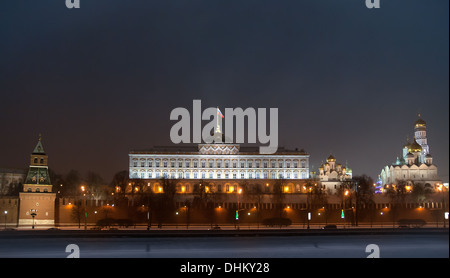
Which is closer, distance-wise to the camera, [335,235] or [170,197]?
[335,235]

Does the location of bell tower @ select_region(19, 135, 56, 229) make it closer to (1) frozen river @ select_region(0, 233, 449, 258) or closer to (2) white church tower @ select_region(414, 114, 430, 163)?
(1) frozen river @ select_region(0, 233, 449, 258)

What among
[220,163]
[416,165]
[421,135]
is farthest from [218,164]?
[421,135]

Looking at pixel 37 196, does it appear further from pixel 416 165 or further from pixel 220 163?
pixel 416 165

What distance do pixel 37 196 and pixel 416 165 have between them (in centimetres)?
6789

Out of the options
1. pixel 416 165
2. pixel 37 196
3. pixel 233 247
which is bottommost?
pixel 233 247

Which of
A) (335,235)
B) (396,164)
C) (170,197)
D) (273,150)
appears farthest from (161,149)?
(335,235)

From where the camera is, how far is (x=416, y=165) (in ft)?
311

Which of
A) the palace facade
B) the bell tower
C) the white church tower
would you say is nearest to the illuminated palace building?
the palace facade

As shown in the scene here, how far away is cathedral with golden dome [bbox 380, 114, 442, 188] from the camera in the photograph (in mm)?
93125

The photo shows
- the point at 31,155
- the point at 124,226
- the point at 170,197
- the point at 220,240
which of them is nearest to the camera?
the point at 220,240

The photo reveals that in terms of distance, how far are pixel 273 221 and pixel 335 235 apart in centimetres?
1605

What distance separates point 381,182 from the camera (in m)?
110

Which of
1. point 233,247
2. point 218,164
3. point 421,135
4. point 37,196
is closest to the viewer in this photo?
point 233,247
